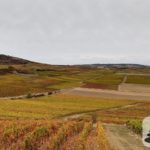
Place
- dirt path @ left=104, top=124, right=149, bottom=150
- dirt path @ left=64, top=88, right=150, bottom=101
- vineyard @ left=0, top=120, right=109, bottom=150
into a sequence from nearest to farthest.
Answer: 1. vineyard @ left=0, top=120, right=109, bottom=150
2. dirt path @ left=104, top=124, right=149, bottom=150
3. dirt path @ left=64, top=88, right=150, bottom=101

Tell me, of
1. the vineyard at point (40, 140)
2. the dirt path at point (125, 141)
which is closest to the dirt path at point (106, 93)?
the dirt path at point (125, 141)

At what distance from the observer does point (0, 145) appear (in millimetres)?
22672

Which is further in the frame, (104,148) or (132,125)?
(132,125)

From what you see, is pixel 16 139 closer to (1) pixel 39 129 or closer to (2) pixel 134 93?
(1) pixel 39 129

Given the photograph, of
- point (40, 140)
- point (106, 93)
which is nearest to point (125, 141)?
point (40, 140)

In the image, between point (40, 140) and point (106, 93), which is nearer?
point (40, 140)

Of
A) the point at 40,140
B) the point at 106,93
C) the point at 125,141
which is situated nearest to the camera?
the point at 40,140

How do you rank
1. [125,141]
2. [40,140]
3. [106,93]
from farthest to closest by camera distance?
[106,93] → [125,141] → [40,140]

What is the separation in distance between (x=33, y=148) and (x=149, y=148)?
35.1 ft

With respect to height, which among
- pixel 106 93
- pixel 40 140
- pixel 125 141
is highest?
pixel 40 140

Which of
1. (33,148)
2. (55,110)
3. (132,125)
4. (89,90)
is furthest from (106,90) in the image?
(33,148)

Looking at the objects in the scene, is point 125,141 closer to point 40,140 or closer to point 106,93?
point 40,140

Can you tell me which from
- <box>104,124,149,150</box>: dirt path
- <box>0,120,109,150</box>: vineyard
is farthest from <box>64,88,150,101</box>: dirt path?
<box>0,120,109,150</box>: vineyard

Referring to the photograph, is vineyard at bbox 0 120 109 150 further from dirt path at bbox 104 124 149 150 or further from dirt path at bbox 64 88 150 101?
dirt path at bbox 64 88 150 101
